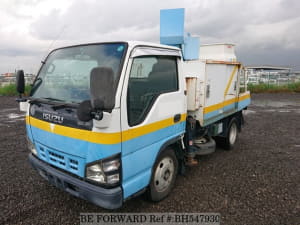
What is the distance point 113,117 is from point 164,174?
1395 millimetres

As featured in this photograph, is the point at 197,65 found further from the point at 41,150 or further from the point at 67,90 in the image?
the point at 41,150

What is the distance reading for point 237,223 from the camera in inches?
106

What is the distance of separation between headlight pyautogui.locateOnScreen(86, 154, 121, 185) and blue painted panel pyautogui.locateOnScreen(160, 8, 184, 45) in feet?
8.45

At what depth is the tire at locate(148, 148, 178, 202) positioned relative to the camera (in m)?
2.90

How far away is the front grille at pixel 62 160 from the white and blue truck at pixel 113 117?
1 centimetres

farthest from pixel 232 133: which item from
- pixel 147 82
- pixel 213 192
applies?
pixel 147 82

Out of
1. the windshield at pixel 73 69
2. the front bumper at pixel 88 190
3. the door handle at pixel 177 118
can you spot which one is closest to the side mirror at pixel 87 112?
the windshield at pixel 73 69

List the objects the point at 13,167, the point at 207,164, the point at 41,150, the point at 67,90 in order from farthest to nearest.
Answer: the point at 207,164 → the point at 13,167 → the point at 41,150 → the point at 67,90

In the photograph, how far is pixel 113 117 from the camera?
2135 millimetres

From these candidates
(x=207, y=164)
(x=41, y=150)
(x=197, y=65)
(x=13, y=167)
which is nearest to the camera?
(x=41, y=150)

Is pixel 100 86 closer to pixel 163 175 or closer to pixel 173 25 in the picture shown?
pixel 163 175

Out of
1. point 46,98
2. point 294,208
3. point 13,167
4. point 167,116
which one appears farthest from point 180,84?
point 13,167

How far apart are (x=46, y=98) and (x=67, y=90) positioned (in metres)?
0.35

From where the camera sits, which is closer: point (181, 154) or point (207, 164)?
point (181, 154)
